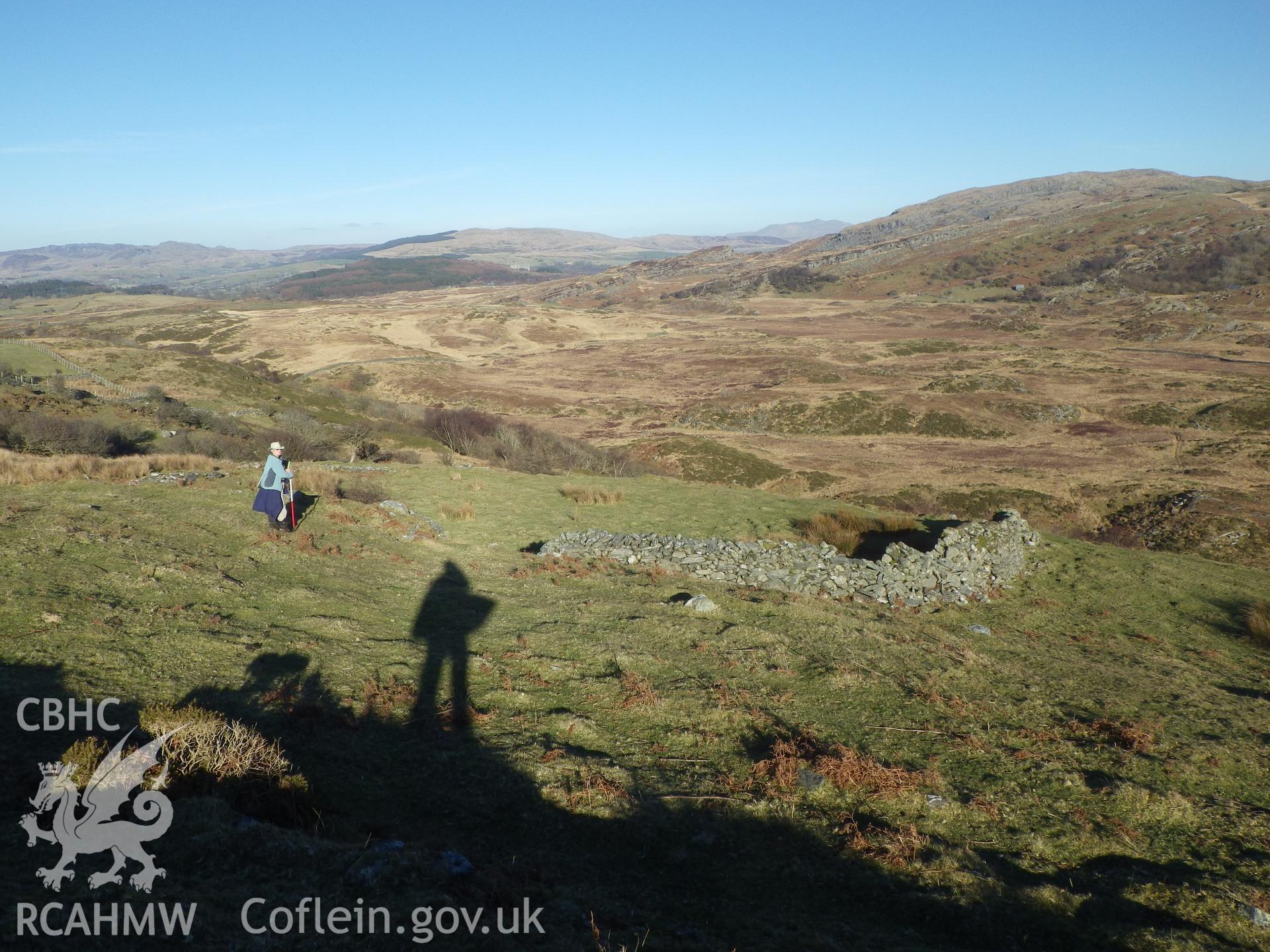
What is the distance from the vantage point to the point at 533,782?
23.9ft

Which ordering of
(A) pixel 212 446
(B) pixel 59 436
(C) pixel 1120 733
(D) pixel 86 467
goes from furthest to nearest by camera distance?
(A) pixel 212 446 → (B) pixel 59 436 → (D) pixel 86 467 → (C) pixel 1120 733

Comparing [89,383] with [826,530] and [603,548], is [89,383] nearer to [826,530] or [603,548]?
[603,548]

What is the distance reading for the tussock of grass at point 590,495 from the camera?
22625mm

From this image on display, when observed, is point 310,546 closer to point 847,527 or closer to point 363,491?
point 363,491

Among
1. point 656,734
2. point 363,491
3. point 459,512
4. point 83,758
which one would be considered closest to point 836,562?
point 656,734

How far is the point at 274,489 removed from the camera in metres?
14.2

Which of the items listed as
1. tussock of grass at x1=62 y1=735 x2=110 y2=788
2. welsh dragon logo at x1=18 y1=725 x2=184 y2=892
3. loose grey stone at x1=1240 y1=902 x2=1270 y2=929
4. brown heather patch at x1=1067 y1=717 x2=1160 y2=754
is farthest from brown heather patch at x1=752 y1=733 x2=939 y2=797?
tussock of grass at x1=62 y1=735 x2=110 y2=788

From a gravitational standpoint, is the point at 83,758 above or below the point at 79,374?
A: below

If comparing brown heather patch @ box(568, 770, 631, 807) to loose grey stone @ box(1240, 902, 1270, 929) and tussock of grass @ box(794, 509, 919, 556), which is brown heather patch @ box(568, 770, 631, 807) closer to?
loose grey stone @ box(1240, 902, 1270, 929)

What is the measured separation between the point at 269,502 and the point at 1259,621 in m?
21.1

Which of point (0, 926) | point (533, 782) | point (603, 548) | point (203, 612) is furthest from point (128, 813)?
point (603, 548)

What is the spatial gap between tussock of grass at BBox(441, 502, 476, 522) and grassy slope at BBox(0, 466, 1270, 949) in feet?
11.8

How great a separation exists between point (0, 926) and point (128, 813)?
4.04 ft

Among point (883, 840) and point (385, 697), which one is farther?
point (385, 697)
